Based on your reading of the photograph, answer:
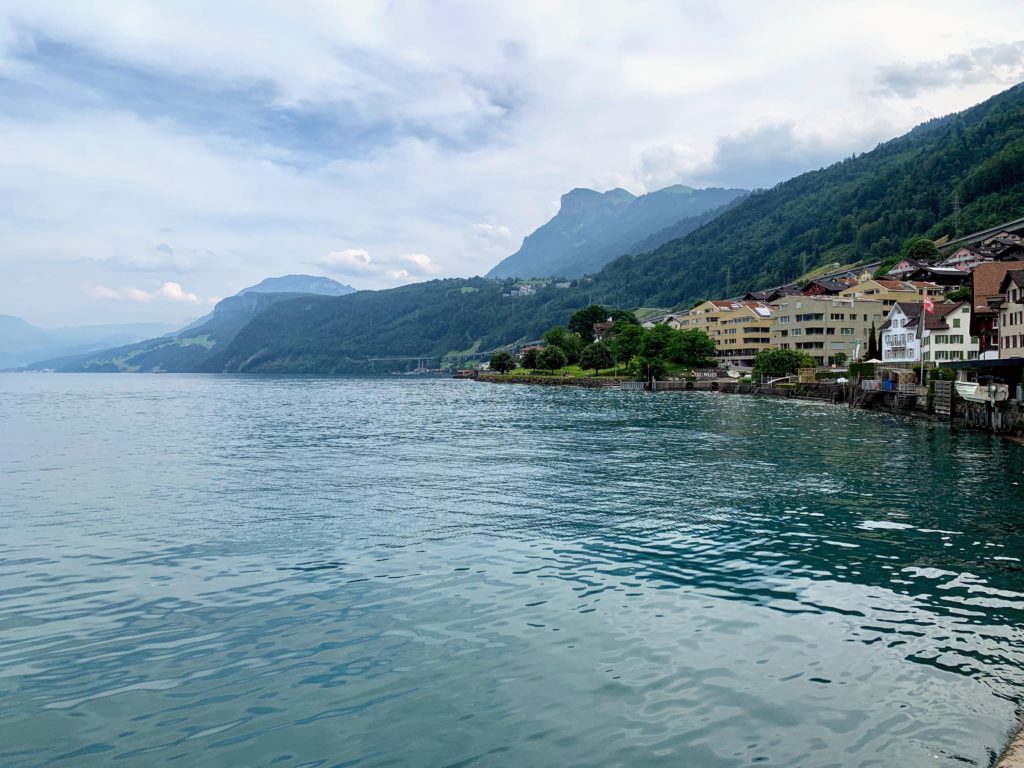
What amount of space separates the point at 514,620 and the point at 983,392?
68.4m

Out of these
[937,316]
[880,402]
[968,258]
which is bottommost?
[880,402]

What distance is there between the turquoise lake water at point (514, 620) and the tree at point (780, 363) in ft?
360

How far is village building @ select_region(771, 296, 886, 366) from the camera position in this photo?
543 ft

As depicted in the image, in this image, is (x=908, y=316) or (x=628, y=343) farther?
(x=628, y=343)

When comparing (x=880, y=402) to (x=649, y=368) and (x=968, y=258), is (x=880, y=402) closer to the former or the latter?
(x=649, y=368)

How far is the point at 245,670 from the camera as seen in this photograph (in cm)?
1493

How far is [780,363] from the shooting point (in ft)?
480

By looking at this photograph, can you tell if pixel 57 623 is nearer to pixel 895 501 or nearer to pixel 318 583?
pixel 318 583

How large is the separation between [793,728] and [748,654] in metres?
3.05

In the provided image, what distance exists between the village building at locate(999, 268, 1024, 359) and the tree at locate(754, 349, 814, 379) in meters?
65.4

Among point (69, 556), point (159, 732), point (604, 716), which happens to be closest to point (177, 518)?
point (69, 556)

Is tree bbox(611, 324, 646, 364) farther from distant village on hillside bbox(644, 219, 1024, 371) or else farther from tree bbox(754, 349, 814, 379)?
tree bbox(754, 349, 814, 379)

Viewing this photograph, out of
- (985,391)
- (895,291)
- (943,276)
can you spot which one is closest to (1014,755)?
(985,391)

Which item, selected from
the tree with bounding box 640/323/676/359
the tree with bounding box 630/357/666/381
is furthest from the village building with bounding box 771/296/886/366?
the tree with bounding box 630/357/666/381
